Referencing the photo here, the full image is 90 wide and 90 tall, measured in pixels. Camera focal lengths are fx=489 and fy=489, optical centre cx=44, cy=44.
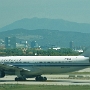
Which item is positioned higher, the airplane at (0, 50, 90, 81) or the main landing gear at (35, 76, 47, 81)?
the airplane at (0, 50, 90, 81)

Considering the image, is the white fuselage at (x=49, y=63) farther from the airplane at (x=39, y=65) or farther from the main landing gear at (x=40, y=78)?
the main landing gear at (x=40, y=78)

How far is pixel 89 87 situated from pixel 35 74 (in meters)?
15.3

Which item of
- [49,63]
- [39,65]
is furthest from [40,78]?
[49,63]

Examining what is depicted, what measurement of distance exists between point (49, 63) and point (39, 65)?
1555mm

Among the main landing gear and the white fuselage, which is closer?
the white fuselage

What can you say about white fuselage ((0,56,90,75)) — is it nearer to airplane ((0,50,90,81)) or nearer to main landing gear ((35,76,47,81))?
airplane ((0,50,90,81))

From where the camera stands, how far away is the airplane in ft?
240

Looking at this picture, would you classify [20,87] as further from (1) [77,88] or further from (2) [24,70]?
(2) [24,70]

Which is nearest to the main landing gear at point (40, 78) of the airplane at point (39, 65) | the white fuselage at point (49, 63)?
the airplane at point (39, 65)

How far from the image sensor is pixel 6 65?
72.7 m

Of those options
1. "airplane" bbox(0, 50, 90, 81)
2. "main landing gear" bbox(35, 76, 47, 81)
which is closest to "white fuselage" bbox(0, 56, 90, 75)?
"airplane" bbox(0, 50, 90, 81)

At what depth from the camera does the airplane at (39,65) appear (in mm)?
73250

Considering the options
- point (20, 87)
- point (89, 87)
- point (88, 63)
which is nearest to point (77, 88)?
point (89, 87)

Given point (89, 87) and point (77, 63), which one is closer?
point (89, 87)
